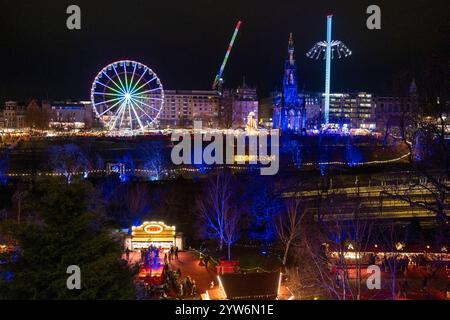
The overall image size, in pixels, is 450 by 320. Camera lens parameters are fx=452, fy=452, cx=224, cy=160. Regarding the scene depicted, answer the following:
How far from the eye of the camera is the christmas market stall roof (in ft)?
24.4

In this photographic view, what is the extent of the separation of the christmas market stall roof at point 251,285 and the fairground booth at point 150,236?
486 cm

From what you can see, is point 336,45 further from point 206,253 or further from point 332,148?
point 206,253

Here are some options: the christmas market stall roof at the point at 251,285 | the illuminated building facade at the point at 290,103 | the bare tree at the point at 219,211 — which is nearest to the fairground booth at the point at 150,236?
the bare tree at the point at 219,211

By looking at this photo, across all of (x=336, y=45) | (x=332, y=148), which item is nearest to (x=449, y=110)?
(x=332, y=148)

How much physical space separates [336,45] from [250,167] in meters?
29.0

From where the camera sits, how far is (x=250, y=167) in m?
23.8

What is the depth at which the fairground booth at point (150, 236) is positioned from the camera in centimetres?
1227

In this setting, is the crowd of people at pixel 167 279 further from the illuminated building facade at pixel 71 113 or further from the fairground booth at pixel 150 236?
the illuminated building facade at pixel 71 113

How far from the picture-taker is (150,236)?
12383 millimetres

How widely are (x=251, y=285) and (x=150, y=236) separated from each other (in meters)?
5.36

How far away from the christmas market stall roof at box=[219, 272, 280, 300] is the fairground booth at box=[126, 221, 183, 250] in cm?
486

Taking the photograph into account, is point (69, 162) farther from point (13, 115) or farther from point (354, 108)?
point (354, 108)
